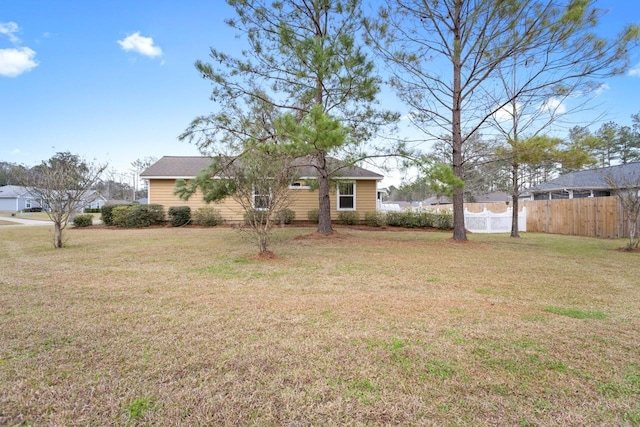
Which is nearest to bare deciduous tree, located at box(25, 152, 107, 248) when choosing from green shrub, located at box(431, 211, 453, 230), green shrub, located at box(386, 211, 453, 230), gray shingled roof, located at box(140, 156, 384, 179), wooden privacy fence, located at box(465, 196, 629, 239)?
gray shingled roof, located at box(140, 156, 384, 179)

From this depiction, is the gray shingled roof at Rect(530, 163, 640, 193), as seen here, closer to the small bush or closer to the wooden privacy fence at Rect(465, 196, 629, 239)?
the wooden privacy fence at Rect(465, 196, 629, 239)

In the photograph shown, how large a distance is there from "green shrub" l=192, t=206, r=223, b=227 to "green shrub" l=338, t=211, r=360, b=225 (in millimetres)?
6198

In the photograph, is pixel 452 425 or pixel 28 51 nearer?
pixel 452 425

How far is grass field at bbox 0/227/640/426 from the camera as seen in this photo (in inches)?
73.1

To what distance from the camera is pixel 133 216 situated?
14.6m

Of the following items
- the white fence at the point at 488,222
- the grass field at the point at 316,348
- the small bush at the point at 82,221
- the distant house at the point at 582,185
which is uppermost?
the distant house at the point at 582,185

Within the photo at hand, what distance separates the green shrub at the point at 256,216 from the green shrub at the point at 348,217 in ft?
30.1

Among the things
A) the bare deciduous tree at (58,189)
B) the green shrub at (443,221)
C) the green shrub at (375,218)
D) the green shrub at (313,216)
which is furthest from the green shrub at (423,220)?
the bare deciduous tree at (58,189)

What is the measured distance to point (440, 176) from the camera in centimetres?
825

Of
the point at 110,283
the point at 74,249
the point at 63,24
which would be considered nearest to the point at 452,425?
the point at 110,283

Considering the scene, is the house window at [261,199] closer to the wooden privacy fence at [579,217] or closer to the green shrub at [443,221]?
the green shrub at [443,221]

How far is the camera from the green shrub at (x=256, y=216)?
21.9ft

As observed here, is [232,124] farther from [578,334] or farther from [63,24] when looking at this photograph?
[578,334]

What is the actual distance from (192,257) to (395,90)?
793cm
